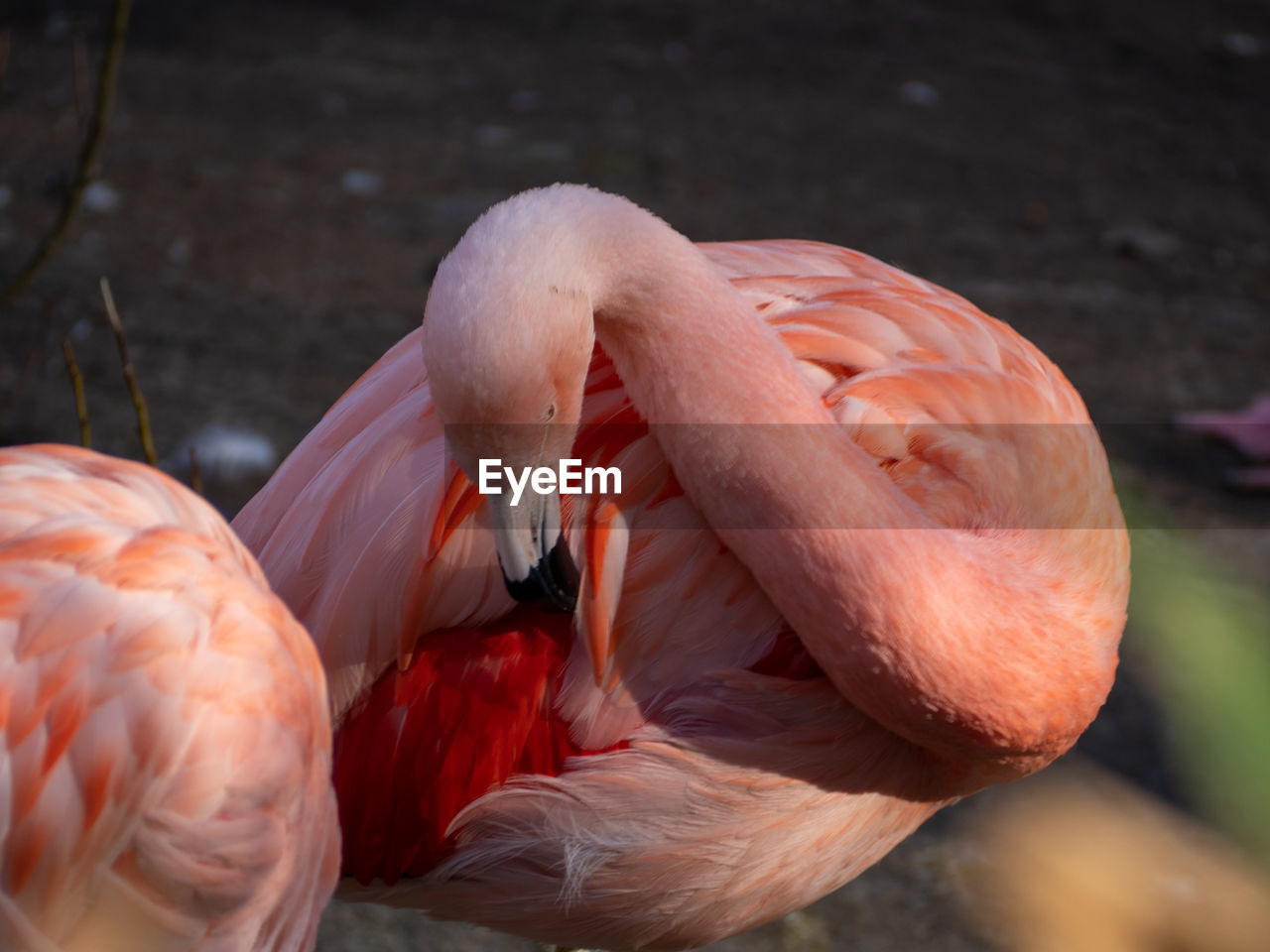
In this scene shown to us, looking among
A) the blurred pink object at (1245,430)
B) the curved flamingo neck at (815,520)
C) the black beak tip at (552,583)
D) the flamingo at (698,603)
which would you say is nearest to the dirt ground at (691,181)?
the blurred pink object at (1245,430)

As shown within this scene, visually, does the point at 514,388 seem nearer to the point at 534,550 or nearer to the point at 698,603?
the point at 534,550

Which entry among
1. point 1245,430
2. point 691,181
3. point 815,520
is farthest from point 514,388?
point 691,181

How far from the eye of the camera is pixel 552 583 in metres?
1.50

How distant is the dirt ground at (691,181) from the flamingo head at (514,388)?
1.25 m

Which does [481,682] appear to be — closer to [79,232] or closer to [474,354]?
[474,354]

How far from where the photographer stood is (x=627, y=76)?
6219 mm

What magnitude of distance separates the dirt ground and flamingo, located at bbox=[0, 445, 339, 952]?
1214 mm

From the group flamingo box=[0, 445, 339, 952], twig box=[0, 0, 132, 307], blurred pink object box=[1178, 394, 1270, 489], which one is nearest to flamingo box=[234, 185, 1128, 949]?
flamingo box=[0, 445, 339, 952]

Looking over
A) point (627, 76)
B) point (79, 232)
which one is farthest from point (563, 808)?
point (627, 76)

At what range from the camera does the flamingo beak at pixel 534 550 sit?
1.47 metres

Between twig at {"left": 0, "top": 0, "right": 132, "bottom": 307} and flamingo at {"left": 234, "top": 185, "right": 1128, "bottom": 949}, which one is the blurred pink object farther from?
twig at {"left": 0, "top": 0, "right": 132, "bottom": 307}

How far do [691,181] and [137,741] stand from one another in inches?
171

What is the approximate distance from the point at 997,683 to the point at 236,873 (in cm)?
95

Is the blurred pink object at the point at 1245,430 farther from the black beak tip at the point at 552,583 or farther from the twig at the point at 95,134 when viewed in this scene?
the twig at the point at 95,134
